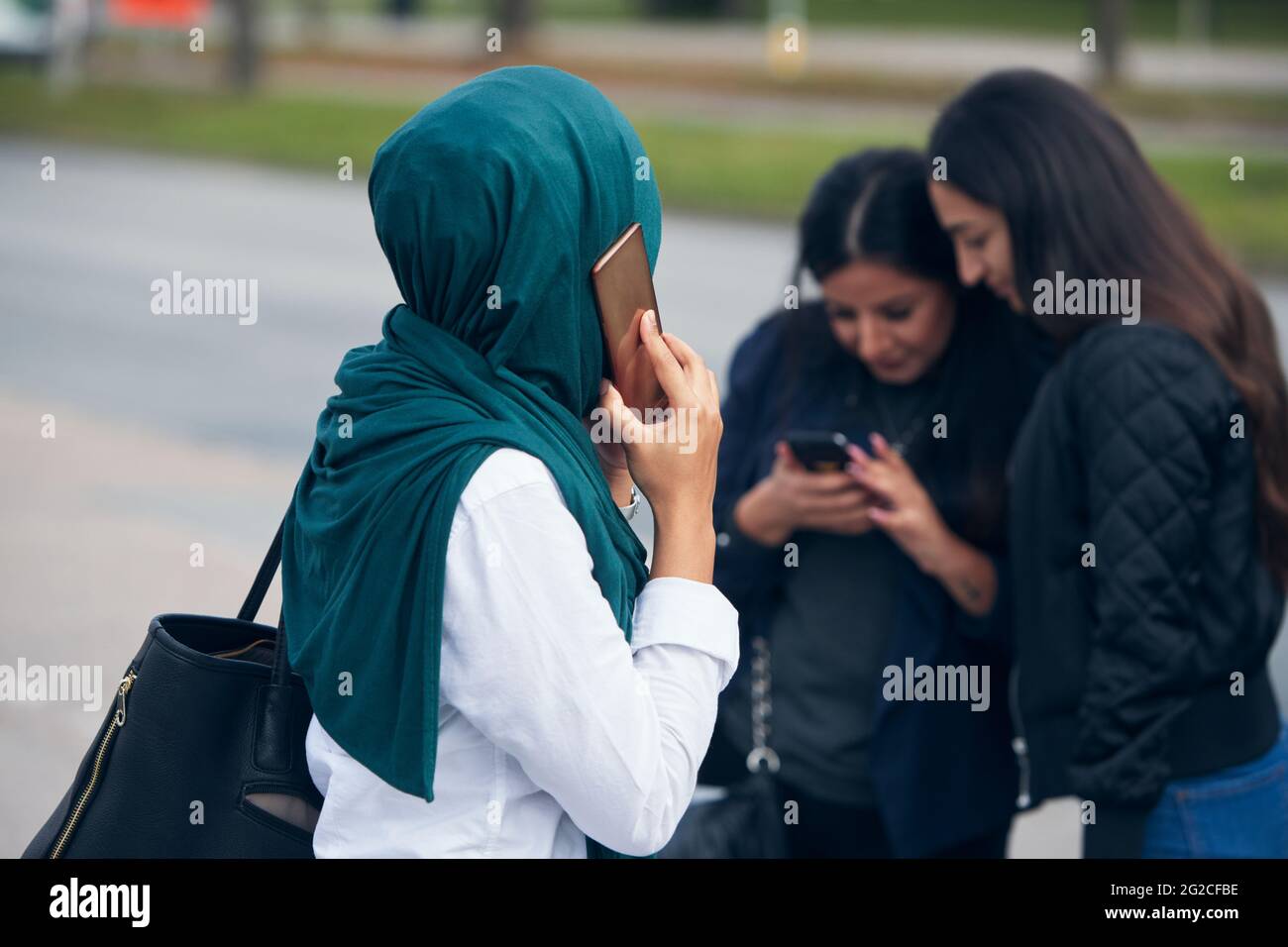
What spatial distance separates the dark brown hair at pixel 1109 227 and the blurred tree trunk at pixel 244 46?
22.7 m

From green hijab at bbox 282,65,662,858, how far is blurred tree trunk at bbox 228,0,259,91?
23.6 m

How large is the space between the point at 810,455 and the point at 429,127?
4.75 ft

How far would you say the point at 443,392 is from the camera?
5.92 feet

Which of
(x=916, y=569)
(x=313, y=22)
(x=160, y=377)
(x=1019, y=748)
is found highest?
(x=313, y=22)

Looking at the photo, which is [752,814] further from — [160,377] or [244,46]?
[244,46]

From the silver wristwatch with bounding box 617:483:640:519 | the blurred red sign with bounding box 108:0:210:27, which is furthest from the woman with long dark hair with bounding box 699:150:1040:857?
the blurred red sign with bounding box 108:0:210:27

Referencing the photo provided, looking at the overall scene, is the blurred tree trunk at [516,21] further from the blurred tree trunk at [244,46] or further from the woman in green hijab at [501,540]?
the woman in green hijab at [501,540]

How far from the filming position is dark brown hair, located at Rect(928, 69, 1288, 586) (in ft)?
8.99

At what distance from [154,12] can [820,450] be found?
1004 inches

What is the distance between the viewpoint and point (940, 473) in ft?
10.5

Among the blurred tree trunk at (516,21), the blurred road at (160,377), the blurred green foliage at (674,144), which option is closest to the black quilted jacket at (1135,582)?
the blurred road at (160,377)

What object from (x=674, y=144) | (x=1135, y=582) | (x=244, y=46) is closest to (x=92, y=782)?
(x=1135, y=582)

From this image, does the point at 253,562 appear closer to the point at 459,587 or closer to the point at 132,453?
the point at 132,453

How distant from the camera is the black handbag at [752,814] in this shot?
3.05 metres
